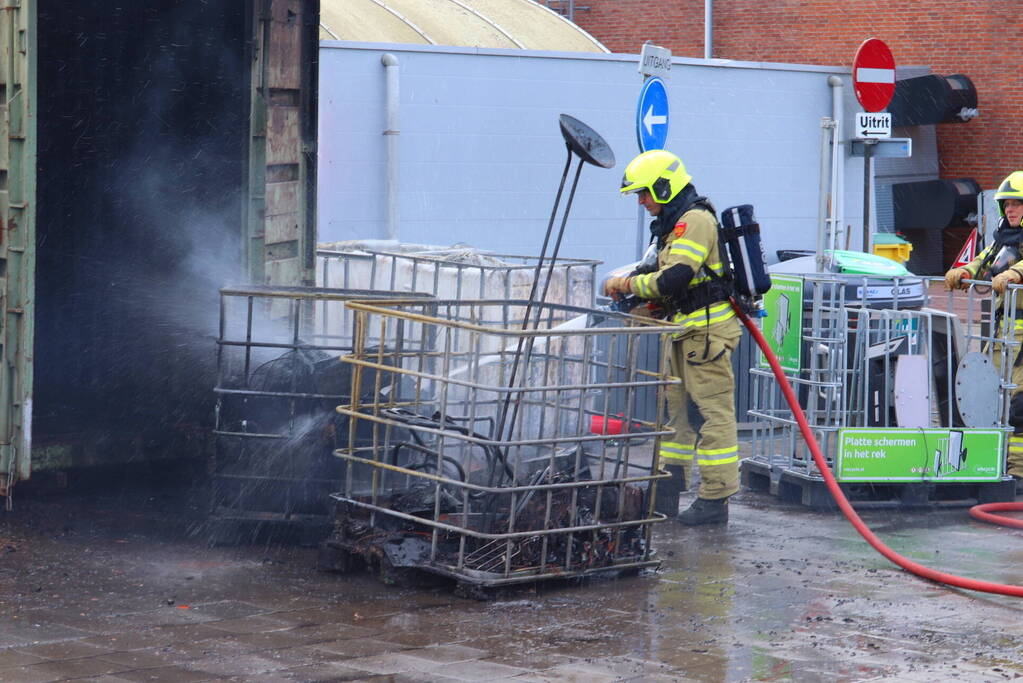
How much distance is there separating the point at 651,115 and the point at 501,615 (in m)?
5.43

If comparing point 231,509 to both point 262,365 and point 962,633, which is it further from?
point 962,633

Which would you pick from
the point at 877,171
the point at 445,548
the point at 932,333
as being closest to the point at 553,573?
the point at 445,548

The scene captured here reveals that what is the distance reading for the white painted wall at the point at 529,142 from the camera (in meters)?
13.1

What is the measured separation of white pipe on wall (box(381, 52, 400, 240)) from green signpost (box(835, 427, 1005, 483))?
633 centimetres

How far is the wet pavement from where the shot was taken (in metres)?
4.88

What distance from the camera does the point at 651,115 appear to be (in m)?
10.3

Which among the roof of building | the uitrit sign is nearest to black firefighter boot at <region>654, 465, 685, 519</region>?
the uitrit sign

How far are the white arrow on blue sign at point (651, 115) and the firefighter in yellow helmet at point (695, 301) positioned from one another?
108 inches

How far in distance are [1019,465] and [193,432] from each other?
4721 mm

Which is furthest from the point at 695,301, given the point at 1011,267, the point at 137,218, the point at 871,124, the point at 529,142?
the point at 529,142

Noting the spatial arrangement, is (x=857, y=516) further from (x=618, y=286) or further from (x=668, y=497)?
(x=618, y=286)

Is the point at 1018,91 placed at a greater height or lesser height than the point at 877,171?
greater

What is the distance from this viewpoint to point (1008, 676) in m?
4.89

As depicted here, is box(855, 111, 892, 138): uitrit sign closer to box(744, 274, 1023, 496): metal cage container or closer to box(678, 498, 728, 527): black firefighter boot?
box(744, 274, 1023, 496): metal cage container
